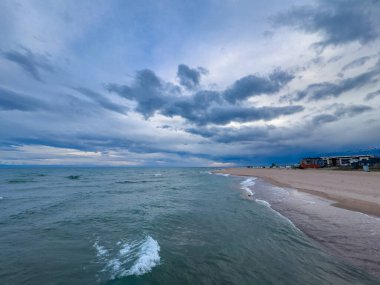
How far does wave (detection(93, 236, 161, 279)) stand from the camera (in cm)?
631

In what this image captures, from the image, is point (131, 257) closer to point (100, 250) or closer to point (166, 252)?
point (166, 252)

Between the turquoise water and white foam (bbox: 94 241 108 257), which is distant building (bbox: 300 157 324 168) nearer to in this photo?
the turquoise water

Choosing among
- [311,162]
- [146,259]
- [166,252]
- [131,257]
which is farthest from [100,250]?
[311,162]

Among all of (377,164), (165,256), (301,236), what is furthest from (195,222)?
(377,164)

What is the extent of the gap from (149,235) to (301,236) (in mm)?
6866

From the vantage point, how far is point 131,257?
23.8 ft

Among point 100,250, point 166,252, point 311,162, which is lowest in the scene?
point 100,250

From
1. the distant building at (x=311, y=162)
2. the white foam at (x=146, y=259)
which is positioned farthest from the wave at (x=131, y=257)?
the distant building at (x=311, y=162)

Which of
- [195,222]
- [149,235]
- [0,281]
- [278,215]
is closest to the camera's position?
[0,281]

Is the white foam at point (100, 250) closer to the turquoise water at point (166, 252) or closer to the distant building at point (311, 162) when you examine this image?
the turquoise water at point (166, 252)

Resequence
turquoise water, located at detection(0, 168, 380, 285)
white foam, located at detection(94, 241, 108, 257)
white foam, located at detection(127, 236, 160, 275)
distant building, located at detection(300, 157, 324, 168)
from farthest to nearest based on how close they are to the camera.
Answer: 1. distant building, located at detection(300, 157, 324, 168)
2. white foam, located at detection(94, 241, 108, 257)
3. white foam, located at detection(127, 236, 160, 275)
4. turquoise water, located at detection(0, 168, 380, 285)

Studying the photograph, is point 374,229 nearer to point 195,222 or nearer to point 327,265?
point 327,265

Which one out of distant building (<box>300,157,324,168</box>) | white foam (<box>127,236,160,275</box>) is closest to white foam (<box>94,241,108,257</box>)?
white foam (<box>127,236,160,275</box>)

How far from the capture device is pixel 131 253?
7.64 m
